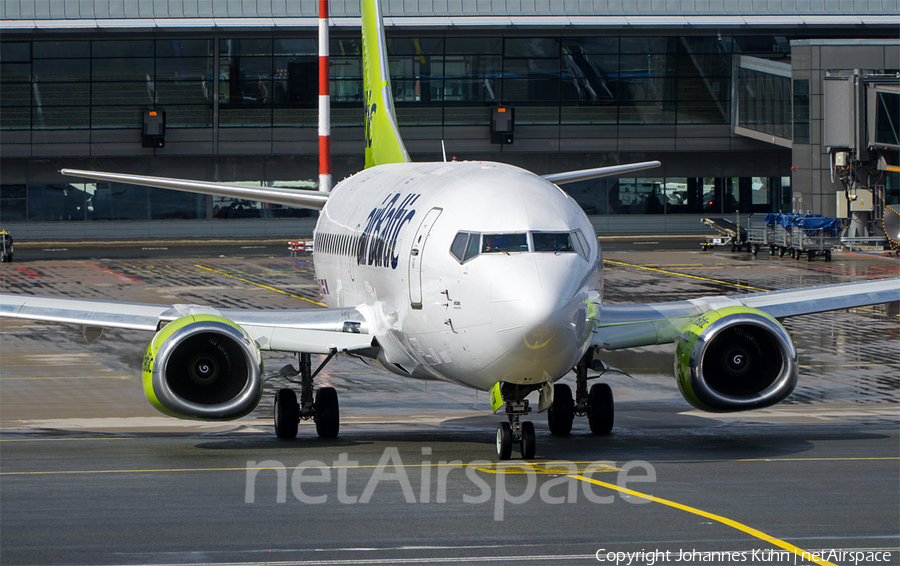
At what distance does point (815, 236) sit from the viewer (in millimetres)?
57906


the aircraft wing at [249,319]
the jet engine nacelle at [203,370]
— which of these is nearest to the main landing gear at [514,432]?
the aircraft wing at [249,319]

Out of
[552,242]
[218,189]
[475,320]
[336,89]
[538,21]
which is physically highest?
[538,21]

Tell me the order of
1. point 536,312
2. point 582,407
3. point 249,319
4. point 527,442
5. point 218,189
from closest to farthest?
point 536,312, point 527,442, point 249,319, point 582,407, point 218,189

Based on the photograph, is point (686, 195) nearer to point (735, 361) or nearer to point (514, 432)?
point (735, 361)

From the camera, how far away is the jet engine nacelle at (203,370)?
679 inches

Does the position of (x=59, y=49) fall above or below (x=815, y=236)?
above

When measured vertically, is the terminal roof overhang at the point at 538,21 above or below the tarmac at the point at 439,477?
above

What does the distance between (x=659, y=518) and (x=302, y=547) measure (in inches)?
160

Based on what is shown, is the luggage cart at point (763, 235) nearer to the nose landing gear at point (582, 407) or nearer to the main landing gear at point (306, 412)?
the nose landing gear at point (582, 407)

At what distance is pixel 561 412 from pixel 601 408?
676 mm

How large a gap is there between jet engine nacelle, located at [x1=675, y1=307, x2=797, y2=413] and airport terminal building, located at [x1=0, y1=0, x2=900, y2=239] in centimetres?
5995

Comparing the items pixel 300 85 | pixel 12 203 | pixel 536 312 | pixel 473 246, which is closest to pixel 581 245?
pixel 473 246

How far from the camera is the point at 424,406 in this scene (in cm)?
2395

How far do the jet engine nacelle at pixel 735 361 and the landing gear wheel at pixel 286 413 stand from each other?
6164 mm
